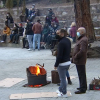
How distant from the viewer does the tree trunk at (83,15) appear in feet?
48.5

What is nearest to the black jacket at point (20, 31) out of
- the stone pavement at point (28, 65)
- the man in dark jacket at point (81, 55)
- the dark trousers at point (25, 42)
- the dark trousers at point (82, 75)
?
the dark trousers at point (25, 42)

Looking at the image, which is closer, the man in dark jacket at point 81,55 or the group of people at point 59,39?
the group of people at point 59,39

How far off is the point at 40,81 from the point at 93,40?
22.9 ft

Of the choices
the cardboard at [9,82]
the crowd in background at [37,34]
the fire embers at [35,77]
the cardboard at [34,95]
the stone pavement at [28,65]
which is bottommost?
the stone pavement at [28,65]

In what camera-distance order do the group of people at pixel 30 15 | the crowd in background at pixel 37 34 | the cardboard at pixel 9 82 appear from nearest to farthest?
the cardboard at pixel 9 82 → the crowd in background at pixel 37 34 → the group of people at pixel 30 15

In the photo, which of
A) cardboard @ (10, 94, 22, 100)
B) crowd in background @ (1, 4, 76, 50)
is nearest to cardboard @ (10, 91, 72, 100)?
cardboard @ (10, 94, 22, 100)

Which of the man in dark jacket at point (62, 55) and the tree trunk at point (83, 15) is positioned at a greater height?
the tree trunk at point (83, 15)

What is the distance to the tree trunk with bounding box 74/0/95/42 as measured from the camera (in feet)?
48.5

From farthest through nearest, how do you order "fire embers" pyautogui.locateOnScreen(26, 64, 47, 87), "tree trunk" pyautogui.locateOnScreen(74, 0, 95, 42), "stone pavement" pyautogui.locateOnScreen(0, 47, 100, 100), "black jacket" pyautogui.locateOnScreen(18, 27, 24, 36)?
"black jacket" pyautogui.locateOnScreen(18, 27, 24, 36), "tree trunk" pyautogui.locateOnScreen(74, 0, 95, 42), "fire embers" pyautogui.locateOnScreen(26, 64, 47, 87), "stone pavement" pyautogui.locateOnScreen(0, 47, 100, 100)

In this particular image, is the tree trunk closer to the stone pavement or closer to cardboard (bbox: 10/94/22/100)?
the stone pavement

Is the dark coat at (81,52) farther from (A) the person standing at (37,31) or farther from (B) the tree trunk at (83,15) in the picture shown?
(A) the person standing at (37,31)

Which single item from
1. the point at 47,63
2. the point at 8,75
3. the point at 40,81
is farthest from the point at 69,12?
the point at 40,81

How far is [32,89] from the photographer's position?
8.60 metres

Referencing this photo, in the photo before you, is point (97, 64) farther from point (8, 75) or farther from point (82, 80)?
point (82, 80)
